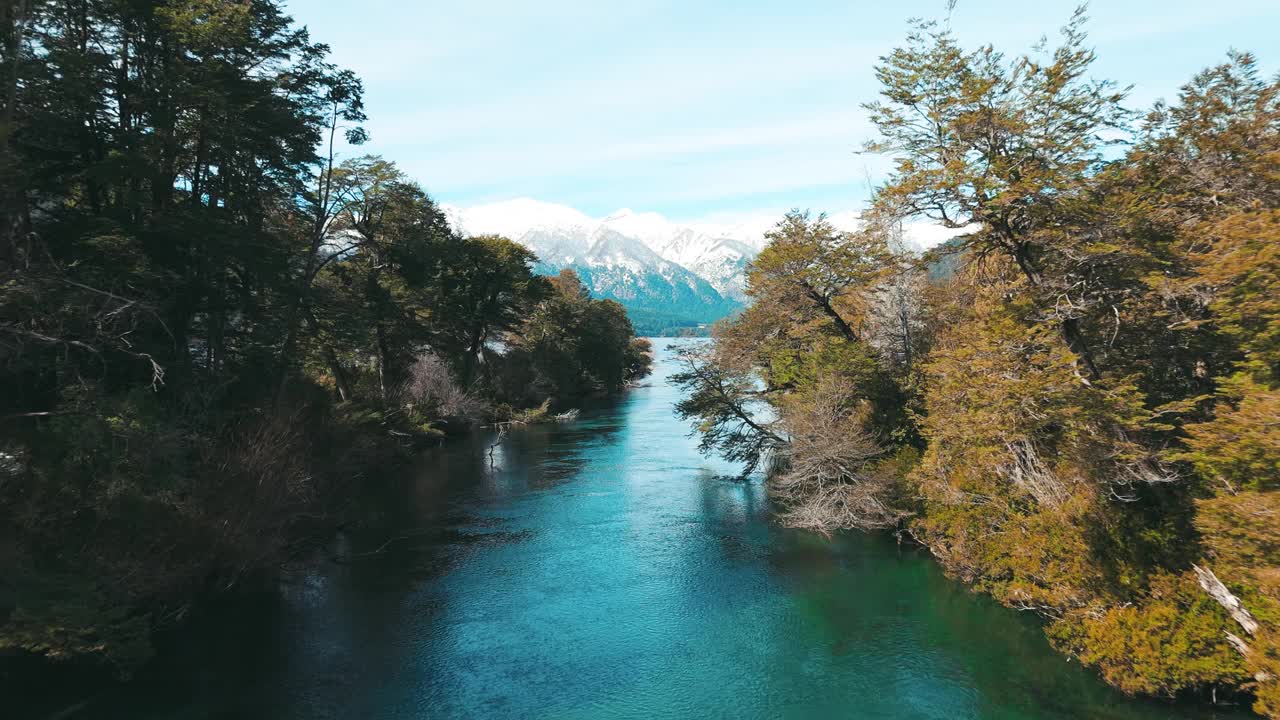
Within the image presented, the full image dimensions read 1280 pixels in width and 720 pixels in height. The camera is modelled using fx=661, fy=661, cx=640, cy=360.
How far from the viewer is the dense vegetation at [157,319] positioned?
12.8 m

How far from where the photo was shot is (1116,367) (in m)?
15.6

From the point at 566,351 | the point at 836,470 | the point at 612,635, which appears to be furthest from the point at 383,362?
the point at 612,635

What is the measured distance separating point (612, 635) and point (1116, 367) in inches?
544

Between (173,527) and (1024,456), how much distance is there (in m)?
20.6

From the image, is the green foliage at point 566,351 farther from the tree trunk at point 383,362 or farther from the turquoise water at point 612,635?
the turquoise water at point 612,635

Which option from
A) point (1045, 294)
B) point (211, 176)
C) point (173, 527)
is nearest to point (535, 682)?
point (173, 527)

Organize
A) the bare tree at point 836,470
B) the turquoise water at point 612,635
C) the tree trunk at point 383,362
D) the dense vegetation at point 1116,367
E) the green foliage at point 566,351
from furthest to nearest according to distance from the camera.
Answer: the green foliage at point 566,351
the tree trunk at point 383,362
the bare tree at point 836,470
the turquoise water at point 612,635
the dense vegetation at point 1116,367

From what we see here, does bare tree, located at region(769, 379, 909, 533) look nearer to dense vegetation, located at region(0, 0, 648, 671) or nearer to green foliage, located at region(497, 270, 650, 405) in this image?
dense vegetation, located at region(0, 0, 648, 671)

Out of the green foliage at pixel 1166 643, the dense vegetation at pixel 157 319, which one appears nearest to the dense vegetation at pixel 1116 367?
the green foliage at pixel 1166 643

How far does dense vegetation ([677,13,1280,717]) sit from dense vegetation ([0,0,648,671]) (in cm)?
1783

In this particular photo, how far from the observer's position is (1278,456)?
991 centimetres

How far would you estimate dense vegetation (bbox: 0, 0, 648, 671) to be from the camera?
12.8m

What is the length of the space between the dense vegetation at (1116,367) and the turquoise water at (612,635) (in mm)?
1941

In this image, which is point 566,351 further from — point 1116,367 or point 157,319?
point 1116,367
